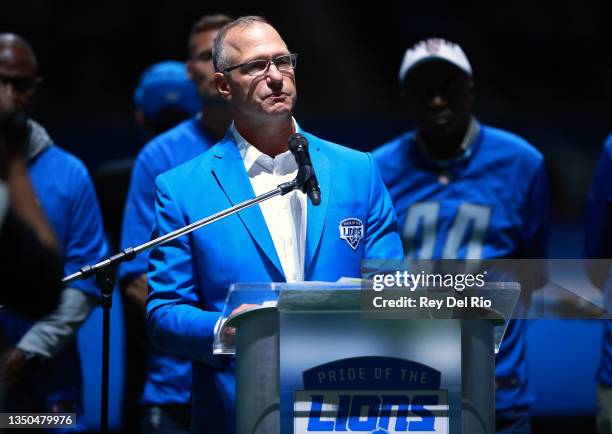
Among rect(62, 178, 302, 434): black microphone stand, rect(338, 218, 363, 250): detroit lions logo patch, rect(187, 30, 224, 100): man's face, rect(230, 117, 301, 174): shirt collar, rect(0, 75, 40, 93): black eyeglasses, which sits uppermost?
rect(187, 30, 224, 100): man's face

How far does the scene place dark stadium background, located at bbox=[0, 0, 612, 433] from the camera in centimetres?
830

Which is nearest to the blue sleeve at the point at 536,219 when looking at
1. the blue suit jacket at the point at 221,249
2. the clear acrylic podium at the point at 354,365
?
the blue suit jacket at the point at 221,249

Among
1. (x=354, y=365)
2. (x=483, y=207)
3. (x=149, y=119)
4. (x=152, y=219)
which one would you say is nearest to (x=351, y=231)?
(x=354, y=365)

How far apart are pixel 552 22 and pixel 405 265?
5.46 meters

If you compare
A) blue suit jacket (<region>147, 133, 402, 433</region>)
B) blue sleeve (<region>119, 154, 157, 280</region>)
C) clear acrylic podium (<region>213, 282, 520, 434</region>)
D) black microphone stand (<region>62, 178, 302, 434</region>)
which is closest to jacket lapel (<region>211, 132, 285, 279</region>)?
blue suit jacket (<region>147, 133, 402, 433</region>)

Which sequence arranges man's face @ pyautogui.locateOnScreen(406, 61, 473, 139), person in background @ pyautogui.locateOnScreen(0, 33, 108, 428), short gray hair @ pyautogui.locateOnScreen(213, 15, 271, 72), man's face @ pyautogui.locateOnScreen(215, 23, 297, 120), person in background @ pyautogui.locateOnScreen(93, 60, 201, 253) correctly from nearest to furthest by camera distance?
1. man's face @ pyautogui.locateOnScreen(215, 23, 297, 120)
2. short gray hair @ pyautogui.locateOnScreen(213, 15, 271, 72)
3. person in background @ pyautogui.locateOnScreen(0, 33, 108, 428)
4. man's face @ pyautogui.locateOnScreen(406, 61, 473, 139)
5. person in background @ pyautogui.locateOnScreen(93, 60, 201, 253)

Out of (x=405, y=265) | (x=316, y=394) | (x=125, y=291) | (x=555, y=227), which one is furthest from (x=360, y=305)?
(x=555, y=227)

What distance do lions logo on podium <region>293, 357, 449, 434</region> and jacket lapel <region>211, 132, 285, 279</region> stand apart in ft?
2.46

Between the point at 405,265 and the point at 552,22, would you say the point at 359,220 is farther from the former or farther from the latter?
the point at 552,22

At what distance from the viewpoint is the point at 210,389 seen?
12.8ft

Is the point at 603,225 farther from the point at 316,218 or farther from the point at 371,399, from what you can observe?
the point at 371,399

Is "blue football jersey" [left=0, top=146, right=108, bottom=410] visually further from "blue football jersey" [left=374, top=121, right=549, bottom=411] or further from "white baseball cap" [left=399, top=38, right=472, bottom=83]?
"white baseball cap" [left=399, top=38, right=472, bottom=83]

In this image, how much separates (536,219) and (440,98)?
0.62 m

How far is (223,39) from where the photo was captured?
13.9 ft
